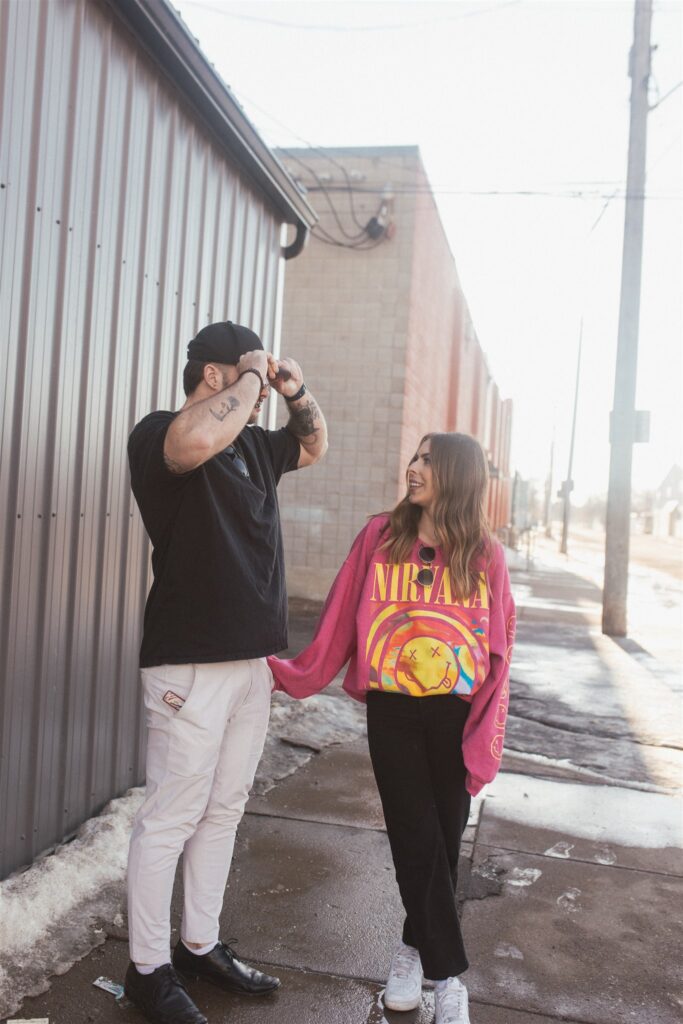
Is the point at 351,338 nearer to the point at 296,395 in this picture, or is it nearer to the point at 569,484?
the point at 296,395

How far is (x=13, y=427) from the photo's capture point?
Result: 3.19 metres

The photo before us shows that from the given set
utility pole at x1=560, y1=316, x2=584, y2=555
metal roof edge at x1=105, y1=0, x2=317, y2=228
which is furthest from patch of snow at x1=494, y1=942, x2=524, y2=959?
utility pole at x1=560, y1=316, x2=584, y2=555

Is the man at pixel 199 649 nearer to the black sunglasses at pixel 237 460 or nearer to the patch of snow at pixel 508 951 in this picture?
the black sunglasses at pixel 237 460

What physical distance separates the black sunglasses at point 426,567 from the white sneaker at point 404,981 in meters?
1.18

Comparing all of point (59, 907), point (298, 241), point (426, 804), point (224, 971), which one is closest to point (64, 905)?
point (59, 907)

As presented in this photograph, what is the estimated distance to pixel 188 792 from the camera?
2.64 meters

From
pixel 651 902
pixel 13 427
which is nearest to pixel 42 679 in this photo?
pixel 13 427

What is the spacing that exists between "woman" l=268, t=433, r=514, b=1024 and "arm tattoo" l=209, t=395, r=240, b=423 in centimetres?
66

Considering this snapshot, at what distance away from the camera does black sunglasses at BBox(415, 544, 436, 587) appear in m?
2.85

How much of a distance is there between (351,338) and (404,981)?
9841 mm

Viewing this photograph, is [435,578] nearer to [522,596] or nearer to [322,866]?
[322,866]

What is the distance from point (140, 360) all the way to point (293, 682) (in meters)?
1.87

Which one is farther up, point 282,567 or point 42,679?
point 282,567

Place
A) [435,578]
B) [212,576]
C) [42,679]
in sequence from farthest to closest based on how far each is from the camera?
[42,679] → [435,578] → [212,576]
